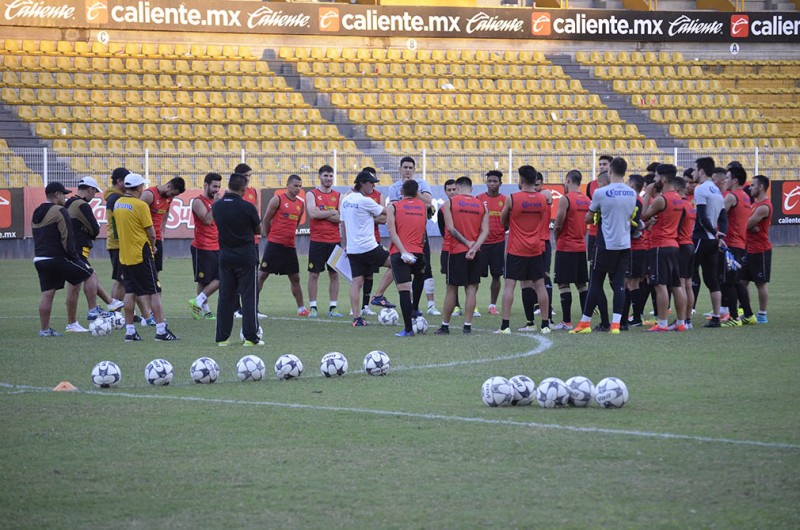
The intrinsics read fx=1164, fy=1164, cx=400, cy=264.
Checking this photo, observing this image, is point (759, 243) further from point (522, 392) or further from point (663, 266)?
point (522, 392)

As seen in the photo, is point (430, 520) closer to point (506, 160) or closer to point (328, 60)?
point (506, 160)

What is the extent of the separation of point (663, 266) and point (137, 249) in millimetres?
6634

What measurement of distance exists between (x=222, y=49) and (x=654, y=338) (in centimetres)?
2592

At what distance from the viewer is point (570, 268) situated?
15.8 meters

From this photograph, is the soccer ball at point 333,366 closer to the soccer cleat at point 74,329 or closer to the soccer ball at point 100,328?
the soccer ball at point 100,328

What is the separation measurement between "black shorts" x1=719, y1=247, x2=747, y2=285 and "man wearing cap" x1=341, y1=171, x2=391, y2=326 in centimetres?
462

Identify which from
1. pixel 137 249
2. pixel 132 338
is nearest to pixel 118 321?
pixel 132 338

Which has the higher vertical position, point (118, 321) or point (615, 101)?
point (615, 101)

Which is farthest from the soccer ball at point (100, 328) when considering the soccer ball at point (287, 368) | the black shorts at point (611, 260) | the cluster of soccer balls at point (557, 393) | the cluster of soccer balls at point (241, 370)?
the cluster of soccer balls at point (557, 393)

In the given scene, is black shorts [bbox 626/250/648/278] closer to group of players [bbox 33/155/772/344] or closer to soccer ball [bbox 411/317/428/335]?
group of players [bbox 33/155/772/344]

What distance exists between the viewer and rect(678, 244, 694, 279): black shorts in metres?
15.3

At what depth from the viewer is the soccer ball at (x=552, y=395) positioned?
29.7 feet

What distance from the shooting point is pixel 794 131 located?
39719 millimetres

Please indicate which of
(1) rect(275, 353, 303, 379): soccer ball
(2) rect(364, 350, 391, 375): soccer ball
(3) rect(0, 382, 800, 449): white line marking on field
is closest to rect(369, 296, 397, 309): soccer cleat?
(2) rect(364, 350, 391, 375): soccer ball
